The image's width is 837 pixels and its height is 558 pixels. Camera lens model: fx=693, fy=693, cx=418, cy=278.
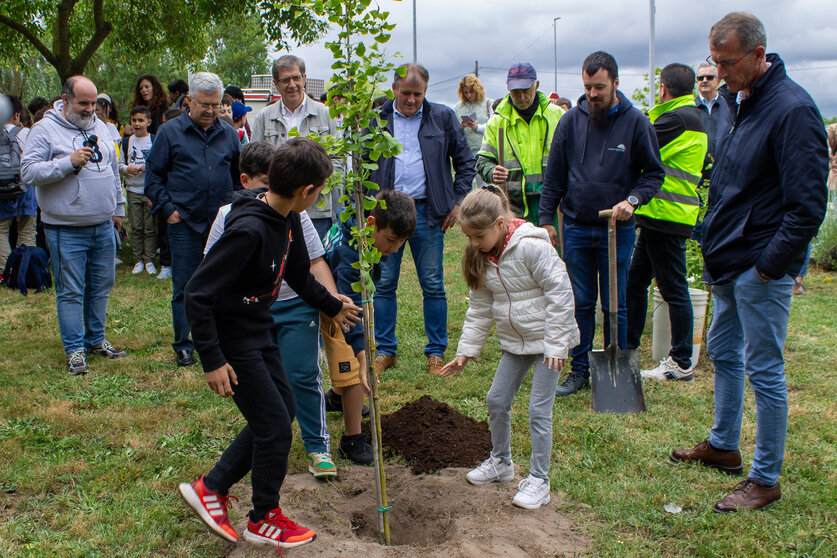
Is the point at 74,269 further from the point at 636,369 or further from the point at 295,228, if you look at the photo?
the point at 636,369

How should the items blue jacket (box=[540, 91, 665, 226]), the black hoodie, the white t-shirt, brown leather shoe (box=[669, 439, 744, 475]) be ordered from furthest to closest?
blue jacket (box=[540, 91, 665, 226])
brown leather shoe (box=[669, 439, 744, 475])
the white t-shirt
the black hoodie

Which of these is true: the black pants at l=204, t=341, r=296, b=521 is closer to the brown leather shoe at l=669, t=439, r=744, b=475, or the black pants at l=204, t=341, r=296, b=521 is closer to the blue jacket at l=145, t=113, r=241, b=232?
the brown leather shoe at l=669, t=439, r=744, b=475

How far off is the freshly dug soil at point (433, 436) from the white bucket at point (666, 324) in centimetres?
212

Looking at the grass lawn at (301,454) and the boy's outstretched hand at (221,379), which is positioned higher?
the boy's outstretched hand at (221,379)

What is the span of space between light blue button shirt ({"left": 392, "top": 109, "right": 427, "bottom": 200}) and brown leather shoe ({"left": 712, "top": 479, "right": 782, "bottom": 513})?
313 cm

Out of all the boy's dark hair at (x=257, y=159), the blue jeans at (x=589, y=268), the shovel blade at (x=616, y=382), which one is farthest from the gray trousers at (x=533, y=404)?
the boy's dark hair at (x=257, y=159)

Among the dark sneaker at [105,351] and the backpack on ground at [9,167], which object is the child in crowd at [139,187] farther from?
A: the dark sneaker at [105,351]

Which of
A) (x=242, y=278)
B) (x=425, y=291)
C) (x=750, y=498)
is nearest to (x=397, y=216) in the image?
(x=242, y=278)

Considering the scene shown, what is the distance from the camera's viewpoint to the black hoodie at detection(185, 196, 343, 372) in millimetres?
2619

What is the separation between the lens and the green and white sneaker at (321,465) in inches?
147

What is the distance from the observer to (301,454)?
4051 mm

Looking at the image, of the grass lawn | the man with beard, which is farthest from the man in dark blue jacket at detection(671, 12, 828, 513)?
the man with beard

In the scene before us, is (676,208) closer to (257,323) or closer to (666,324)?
(666,324)

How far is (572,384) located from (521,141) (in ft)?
6.76
